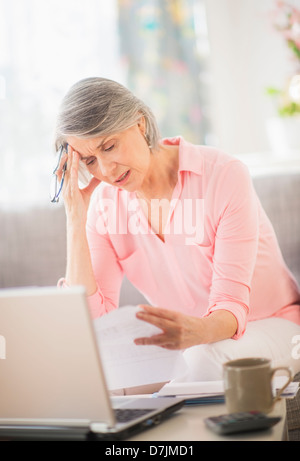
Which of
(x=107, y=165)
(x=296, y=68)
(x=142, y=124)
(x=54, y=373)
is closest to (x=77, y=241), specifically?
(x=107, y=165)

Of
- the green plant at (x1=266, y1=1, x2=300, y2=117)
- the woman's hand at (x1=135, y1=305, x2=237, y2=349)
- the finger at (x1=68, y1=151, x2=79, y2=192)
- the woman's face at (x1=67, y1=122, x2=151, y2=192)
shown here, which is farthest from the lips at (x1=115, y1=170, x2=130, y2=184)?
the green plant at (x1=266, y1=1, x2=300, y2=117)

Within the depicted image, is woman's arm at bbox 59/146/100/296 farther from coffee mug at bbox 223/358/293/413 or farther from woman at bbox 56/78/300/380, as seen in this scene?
coffee mug at bbox 223/358/293/413

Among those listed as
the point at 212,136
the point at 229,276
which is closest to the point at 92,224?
the point at 229,276

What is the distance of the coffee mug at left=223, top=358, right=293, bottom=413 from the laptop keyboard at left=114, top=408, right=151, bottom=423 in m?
0.13

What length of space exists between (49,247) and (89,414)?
114cm

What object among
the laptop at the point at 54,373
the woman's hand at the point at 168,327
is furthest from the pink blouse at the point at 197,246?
the laptop at the point at 54,373

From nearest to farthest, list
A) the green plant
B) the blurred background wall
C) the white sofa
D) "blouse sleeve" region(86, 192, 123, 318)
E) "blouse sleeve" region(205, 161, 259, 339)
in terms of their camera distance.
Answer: "blouse sleeve" region(205, 161, 259, 339) < "blouse sleeve" region(86, 192, 123, 318) < the white sofa < the green plant < the blurred background wall

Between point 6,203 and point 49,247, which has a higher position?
→ point 6,203

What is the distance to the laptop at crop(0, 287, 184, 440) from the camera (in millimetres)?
830

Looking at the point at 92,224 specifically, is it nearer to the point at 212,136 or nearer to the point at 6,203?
the point at 6,203

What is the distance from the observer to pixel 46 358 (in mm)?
860

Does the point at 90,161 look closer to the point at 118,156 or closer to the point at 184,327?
the point at 118,156

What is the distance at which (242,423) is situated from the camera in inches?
32.9

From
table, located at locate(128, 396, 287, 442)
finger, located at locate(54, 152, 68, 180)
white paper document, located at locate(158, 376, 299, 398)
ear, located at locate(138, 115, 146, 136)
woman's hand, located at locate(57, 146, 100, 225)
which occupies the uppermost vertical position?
ear, located at locate(138, 115, 146, 136)
